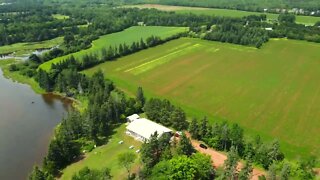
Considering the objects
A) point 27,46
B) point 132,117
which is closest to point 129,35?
point 27,46

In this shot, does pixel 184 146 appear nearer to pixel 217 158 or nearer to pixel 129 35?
pixel 217 158

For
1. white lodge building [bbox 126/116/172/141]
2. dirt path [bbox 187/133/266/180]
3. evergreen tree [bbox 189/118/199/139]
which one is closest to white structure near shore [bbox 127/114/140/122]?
white lodge building [bbox 126/116/172/141]

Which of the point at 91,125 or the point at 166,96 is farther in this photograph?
the point at 166,96

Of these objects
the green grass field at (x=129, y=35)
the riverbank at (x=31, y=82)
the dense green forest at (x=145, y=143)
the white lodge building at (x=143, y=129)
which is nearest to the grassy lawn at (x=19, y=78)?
the riverbank at (x=31, y=82)

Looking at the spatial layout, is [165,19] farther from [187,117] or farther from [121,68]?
[187,117]

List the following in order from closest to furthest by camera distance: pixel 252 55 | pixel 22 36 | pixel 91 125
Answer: pixel 91 125 → pixel 252 55 → pixel 22 36

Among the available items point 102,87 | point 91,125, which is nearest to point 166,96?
point 102,87
